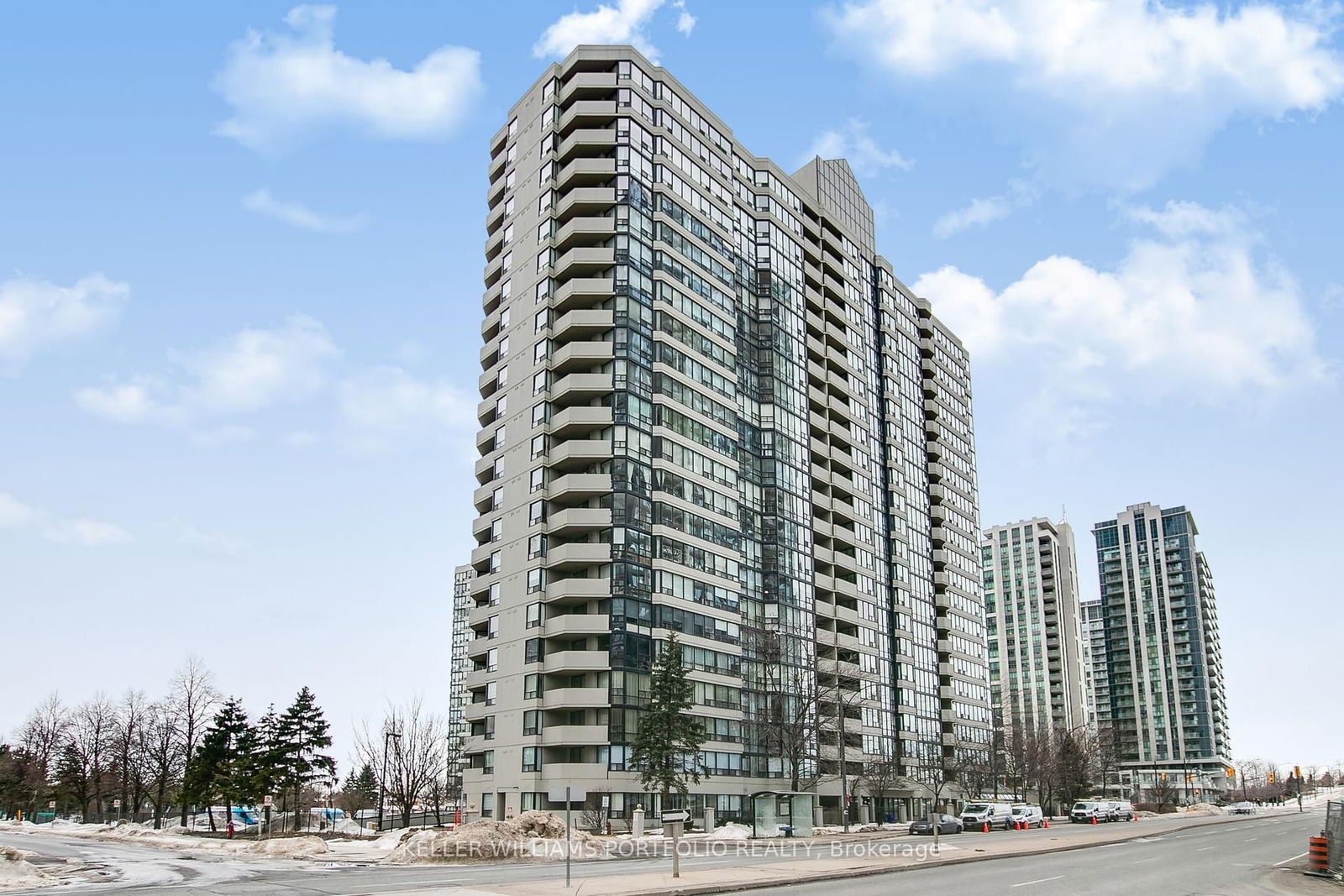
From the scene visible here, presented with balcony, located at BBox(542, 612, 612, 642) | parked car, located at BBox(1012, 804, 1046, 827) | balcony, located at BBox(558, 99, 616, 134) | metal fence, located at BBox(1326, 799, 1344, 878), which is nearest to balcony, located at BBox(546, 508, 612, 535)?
balcony, located at BBox(542, 612, 612, 642)

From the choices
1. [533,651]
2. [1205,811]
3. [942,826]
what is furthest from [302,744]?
[1205,811]

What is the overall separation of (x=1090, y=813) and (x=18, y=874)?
89787 mm

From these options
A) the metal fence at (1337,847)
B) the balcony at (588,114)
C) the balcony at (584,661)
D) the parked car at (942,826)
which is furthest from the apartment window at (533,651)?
the metal fence at (1337,847)

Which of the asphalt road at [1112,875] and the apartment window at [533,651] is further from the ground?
the apartment window at [533,651]

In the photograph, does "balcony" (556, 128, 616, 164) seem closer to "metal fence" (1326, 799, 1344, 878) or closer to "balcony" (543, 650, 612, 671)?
"balcony" (543, 650, 612, 671)

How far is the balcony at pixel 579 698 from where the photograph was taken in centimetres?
7975

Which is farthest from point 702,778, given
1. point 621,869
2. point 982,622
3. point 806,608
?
point 982,622

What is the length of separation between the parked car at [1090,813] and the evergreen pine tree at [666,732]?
41.1m

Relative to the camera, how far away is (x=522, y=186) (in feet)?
329

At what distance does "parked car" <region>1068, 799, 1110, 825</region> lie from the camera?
9781 cm

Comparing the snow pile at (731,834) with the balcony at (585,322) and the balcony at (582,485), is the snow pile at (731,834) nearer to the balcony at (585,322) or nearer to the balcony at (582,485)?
the balcony at (582,485)

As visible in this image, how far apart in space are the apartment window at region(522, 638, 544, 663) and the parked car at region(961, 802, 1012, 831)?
34165 mm

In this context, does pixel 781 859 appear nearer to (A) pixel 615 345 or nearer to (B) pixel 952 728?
(A) pixel 615 345

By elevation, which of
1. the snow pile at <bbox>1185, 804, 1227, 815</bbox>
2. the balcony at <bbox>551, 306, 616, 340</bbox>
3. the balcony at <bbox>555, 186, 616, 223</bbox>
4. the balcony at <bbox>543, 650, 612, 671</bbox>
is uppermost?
the balcony at <bbox>555, 186, 616, 223</bbox>
